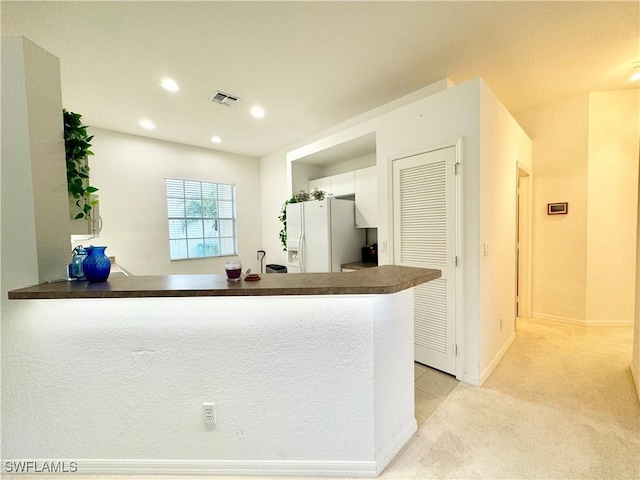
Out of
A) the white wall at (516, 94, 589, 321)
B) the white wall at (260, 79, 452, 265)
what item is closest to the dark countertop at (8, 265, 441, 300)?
the white wall at (260, 79, 452, 265)

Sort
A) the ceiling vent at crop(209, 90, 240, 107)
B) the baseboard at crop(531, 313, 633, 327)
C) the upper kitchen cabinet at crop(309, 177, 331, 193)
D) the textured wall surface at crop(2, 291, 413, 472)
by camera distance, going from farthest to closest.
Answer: the upper kitchen cabinet at crop(309, 177, 331, 193), the baseboard at crop(531, 313, 633, 327), the ceiling vent at crop(209, 90, 240, 107), the textured wall surface at crop(2, 291, 413, 472)

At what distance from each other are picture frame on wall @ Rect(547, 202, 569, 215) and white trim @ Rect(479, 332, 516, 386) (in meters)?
1.84

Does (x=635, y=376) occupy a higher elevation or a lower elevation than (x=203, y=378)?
lower

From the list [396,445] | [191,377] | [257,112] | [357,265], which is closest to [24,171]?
[191,377]

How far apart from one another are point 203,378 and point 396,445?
1.20 m

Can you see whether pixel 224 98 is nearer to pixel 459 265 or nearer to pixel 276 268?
pixel 276 268

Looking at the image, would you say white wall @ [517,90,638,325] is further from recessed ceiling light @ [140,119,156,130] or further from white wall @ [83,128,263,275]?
recessed ceiling light @ [140,119,156,130]

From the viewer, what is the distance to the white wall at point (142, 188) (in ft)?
13.2

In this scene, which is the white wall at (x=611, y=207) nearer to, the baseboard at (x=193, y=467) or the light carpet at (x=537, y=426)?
the light carpet at (x=537, y=426)

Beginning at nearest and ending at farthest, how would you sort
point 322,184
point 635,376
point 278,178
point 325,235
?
point 635,376 → point 325,235 → point 322,184 → point 278,178

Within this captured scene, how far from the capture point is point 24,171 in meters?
1.44

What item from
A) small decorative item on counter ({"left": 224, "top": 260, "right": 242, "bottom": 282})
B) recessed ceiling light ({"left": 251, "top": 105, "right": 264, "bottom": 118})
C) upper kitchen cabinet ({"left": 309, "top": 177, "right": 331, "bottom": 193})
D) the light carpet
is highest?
recessed ceiling light ({"left": 251, "top": 105, "right": 264, "bottom": 118})

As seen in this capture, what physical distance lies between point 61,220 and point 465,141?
2995 millimetres

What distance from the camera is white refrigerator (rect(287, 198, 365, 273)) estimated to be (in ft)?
11.6
